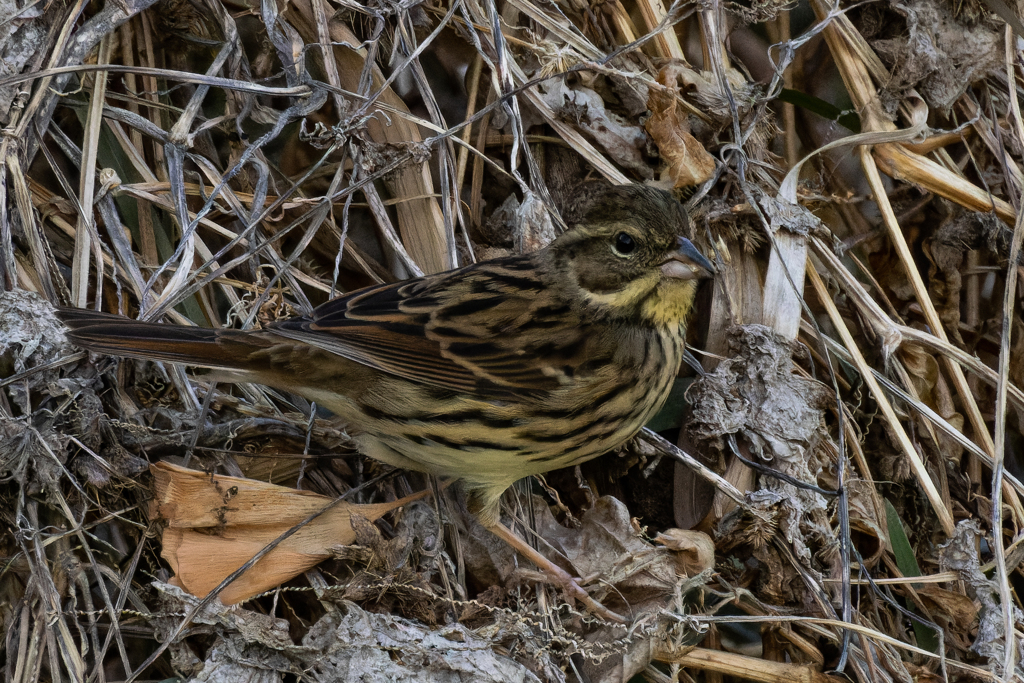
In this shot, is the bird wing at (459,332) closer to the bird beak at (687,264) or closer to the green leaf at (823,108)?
the bird beak at (687,264)

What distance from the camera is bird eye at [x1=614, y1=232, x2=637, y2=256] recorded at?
2.77 m

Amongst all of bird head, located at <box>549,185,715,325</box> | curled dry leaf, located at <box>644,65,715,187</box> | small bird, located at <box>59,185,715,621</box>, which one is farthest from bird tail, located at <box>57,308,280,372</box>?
curled dry leaf, located at <box>644,65,715,187</box>

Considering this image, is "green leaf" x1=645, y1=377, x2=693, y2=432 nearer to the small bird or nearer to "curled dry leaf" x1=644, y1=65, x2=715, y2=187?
the small bird

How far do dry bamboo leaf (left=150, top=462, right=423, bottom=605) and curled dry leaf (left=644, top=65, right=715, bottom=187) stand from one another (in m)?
1.42

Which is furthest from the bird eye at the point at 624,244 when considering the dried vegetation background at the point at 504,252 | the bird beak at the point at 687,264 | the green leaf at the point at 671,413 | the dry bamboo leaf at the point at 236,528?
the dry bamboo leaf at the point at 236,528

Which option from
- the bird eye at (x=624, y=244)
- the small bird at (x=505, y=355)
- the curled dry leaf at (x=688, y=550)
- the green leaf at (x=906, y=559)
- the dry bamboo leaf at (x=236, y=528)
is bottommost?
the green leaf at (x=906, y=559)

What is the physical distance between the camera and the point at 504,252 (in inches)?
126

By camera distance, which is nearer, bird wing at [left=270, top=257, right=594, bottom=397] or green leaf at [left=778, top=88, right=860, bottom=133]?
bird wing at [left=270, top=257, right=594, bottom=397]

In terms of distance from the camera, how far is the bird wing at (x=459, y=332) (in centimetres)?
270

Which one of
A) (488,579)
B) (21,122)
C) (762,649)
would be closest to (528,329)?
(488,579)

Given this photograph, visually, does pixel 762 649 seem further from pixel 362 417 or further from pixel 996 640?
pixel 362 417

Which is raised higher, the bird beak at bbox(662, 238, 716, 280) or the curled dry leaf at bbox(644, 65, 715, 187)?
the curled dry leaf at bbox(644, 65, 715, 187)

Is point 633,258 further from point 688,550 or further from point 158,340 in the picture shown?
point 158,340

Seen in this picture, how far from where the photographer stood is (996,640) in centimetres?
260
